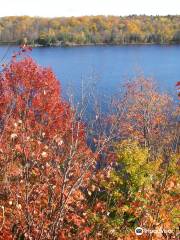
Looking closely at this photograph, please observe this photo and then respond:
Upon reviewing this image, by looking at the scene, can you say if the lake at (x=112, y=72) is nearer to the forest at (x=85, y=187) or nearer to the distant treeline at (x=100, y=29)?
the forest at (x=85, y=187)

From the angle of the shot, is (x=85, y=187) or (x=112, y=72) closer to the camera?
(x=85, y=187)

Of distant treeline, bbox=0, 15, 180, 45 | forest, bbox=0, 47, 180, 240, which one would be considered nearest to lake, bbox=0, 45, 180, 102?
forest, bbox=0, 47, 180, 240

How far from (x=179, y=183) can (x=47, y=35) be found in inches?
4953

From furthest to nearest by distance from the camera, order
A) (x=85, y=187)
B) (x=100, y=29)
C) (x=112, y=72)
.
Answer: (x=100, y=29), (x=112, y=72), (x=85, y=187)

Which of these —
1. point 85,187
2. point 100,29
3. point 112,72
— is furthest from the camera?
point 100,29

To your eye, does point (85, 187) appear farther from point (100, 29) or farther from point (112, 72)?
point (100, 29)

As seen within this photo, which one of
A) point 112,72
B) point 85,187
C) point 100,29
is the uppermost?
point 100,29

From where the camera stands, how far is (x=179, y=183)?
13469 millimetres

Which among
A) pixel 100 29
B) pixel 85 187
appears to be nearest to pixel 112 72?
pixel 85 187

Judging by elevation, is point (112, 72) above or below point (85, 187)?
below

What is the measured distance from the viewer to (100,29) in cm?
15338

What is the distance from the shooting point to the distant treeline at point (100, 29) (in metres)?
137

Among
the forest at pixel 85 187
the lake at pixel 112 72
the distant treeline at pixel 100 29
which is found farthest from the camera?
the distant treeline at pixel 100 29

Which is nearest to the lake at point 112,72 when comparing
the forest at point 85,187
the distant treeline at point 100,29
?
the forest at point 85,187
